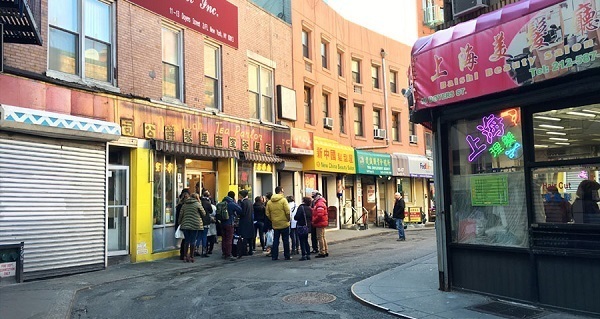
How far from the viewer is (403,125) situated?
1059 inches

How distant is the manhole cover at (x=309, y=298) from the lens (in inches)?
296

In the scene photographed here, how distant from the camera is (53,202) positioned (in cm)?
1020

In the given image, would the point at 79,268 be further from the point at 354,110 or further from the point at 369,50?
the point at 369,50

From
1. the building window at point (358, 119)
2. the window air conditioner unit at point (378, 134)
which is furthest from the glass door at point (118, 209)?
the window air conditioner unit at point (378, 134)

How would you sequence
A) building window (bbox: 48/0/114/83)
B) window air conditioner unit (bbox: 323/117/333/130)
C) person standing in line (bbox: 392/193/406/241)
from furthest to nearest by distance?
window air conditioner unit (bbox: 323/117/333/130) < person standing in line (bbox: 392/193/406/241) < building window (bbox: 48/0/114/83)

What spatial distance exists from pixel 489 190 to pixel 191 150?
8.43 meters

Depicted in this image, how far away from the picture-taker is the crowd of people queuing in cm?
1204

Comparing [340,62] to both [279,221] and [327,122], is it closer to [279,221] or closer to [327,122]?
[327,122]

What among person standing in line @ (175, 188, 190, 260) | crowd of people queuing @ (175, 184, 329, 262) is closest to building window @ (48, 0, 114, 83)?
person standing in line @ (175, 188, 190, 260)

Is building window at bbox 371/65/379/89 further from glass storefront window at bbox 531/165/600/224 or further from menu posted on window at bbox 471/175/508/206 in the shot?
glass storefront window at bbox 531/165/600/224

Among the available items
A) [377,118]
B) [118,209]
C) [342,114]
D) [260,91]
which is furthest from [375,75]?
[118,209]

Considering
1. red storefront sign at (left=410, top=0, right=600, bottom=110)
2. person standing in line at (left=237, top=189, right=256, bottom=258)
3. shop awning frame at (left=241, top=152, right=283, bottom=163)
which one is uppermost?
red storefront sign at (left=410, top=0, right=600, bottom=110)

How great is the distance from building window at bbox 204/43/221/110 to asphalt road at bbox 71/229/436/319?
5.16 meters

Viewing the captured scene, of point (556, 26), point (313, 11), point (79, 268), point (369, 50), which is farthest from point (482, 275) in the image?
point (369, 50)
